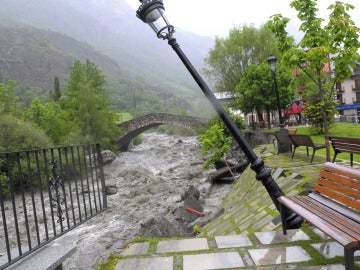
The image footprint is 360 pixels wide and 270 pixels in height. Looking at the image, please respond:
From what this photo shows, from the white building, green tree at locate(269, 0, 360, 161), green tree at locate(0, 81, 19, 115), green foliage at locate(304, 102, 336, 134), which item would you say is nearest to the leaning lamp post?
green tree at locate(269, 0, 360, 161)

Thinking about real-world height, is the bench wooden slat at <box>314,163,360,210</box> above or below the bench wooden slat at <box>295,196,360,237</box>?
above

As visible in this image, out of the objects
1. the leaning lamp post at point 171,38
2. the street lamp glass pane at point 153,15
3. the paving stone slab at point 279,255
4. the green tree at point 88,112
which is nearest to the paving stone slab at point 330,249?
the paving stone slab at point 279,255

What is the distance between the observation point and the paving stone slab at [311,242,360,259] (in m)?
2.90

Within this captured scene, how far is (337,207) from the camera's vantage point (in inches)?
125

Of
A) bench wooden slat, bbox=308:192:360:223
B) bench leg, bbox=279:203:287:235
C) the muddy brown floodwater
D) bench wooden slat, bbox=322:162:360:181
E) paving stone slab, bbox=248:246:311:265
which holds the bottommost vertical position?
the muddy brown floodwater

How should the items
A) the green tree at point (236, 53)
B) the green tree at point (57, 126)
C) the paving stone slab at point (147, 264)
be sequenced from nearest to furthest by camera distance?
the paving stone slab at point (147, 264) < the green tree at point (57, 126) < the green tree at point (236, 53)

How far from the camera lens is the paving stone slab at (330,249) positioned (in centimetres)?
290

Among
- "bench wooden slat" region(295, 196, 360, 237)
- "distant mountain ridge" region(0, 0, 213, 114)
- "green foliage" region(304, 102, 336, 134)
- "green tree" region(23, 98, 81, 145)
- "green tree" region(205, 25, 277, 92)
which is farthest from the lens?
"distant mountain ridge" region(0, 0, 213, 114)

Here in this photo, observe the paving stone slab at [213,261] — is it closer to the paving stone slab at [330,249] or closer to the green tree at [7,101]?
the paving stone slab at [330,249]

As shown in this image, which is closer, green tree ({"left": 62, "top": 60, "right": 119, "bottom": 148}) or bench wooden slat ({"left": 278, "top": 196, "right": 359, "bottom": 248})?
bench wooden slat ({"left": 278, "top": 196, "right": 359, "bottom": 248})

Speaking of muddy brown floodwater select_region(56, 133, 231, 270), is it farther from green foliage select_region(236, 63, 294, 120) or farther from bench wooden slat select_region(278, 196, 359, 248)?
green foliage select_region(236, 63, 294, 120)

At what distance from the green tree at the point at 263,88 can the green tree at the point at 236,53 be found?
3963mm

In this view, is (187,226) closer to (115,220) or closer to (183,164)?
(115,220)

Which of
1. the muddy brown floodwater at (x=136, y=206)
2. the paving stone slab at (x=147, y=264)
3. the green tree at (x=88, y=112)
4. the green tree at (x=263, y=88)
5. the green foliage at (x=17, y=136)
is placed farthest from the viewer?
the green tree at (x=88, y=112)
